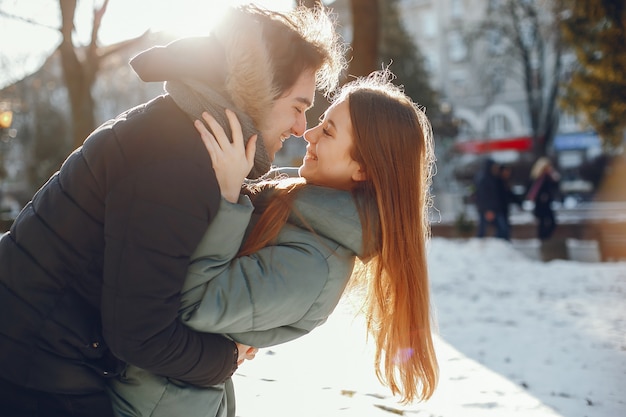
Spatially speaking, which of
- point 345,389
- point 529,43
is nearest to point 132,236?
point 345,389

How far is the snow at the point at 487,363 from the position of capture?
13.8 feet

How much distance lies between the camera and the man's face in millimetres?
2117

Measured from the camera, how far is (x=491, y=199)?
14.5m

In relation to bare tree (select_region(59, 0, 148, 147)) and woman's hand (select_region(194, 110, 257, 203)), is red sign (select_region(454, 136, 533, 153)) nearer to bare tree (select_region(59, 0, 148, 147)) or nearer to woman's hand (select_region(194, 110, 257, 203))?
bare tree (select_region(59, 0, 148, 147))

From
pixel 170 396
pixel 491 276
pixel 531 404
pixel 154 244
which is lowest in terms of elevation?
pixel 491 276

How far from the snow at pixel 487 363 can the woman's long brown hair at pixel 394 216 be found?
469 millimetres

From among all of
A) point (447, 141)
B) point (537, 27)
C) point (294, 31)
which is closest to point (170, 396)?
point (294, 31)

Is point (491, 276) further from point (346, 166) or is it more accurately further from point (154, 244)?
point (154, 244)

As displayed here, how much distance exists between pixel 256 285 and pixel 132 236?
16.6 inches

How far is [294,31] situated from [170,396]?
1131mm

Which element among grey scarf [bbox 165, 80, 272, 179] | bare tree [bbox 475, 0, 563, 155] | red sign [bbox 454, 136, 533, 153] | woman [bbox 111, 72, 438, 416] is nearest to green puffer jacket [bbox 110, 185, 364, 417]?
woman [bbox 111, 72, 438, 416]

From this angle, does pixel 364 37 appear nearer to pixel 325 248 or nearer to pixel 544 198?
pixel 544 198

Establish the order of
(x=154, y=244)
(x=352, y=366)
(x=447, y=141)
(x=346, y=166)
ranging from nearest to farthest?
(x=154, y=244)
(x=346, y=166)
(x=352, y=366)
(x=447, y=141)

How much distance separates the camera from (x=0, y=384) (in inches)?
74.4
